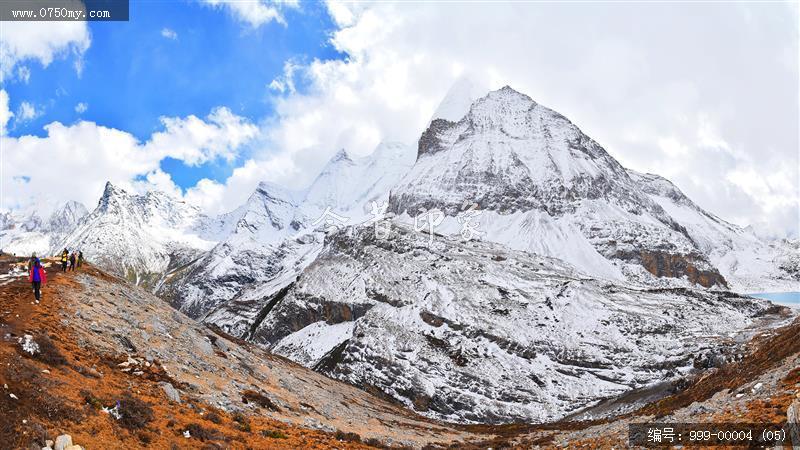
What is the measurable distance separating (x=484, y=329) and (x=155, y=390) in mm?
95019

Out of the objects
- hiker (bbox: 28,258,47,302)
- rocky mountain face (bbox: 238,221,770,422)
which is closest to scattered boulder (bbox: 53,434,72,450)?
hiker (bbox: 28,258,47,302)

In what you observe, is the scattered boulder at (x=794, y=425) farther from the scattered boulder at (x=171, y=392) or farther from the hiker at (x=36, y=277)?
the hiker at (x=36, y=277)

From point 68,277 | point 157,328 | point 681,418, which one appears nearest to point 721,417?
point 681,418

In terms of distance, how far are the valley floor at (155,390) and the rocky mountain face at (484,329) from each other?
54.8 metres

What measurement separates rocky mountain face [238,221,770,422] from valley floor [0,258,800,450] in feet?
180

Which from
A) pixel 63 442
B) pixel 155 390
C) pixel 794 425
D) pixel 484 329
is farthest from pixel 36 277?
pixel 484 329

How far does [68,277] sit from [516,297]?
4059 inches

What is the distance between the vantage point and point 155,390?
3084cm

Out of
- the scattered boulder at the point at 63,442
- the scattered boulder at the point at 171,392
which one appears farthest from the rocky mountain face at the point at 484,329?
the scattered boulder at the point at 63,442

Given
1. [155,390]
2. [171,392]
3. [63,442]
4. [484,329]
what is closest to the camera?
[63,442]

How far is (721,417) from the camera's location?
24203mm

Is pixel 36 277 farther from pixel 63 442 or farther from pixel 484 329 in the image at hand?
pixel 484 329

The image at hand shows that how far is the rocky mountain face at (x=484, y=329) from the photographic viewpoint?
102812 mm

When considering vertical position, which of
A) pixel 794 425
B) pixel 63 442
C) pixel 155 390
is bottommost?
pixel 63 442
